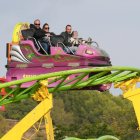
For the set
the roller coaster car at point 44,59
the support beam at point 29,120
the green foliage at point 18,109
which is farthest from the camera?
the green foliage at point 18,109

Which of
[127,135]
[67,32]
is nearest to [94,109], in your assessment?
[127,135]

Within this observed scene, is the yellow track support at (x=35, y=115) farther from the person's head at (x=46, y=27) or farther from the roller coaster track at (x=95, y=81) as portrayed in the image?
the person's head at (x=46, y=27)

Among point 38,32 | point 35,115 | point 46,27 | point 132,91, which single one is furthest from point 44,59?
point 35,115

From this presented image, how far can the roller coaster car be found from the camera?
389 inches

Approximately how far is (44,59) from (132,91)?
1.60 metres

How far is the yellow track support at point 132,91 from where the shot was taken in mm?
9242

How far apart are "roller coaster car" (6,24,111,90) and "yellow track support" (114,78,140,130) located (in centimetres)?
62

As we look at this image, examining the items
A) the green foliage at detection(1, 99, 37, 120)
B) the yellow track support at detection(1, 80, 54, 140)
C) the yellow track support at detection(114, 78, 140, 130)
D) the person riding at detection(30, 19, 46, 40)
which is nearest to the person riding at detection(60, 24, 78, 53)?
the person riding at detection(30, 19, 46, 40)

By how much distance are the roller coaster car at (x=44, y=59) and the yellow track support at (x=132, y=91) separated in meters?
0.62

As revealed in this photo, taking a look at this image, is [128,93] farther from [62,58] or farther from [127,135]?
[127,135]

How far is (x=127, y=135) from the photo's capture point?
25.9m

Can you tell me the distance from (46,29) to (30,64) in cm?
83

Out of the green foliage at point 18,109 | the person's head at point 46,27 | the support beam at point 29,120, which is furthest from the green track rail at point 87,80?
the green foliage at point 18,109

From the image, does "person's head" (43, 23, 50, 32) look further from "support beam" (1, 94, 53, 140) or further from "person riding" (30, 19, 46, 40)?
"support beam" (1, 94, 53, 140)
